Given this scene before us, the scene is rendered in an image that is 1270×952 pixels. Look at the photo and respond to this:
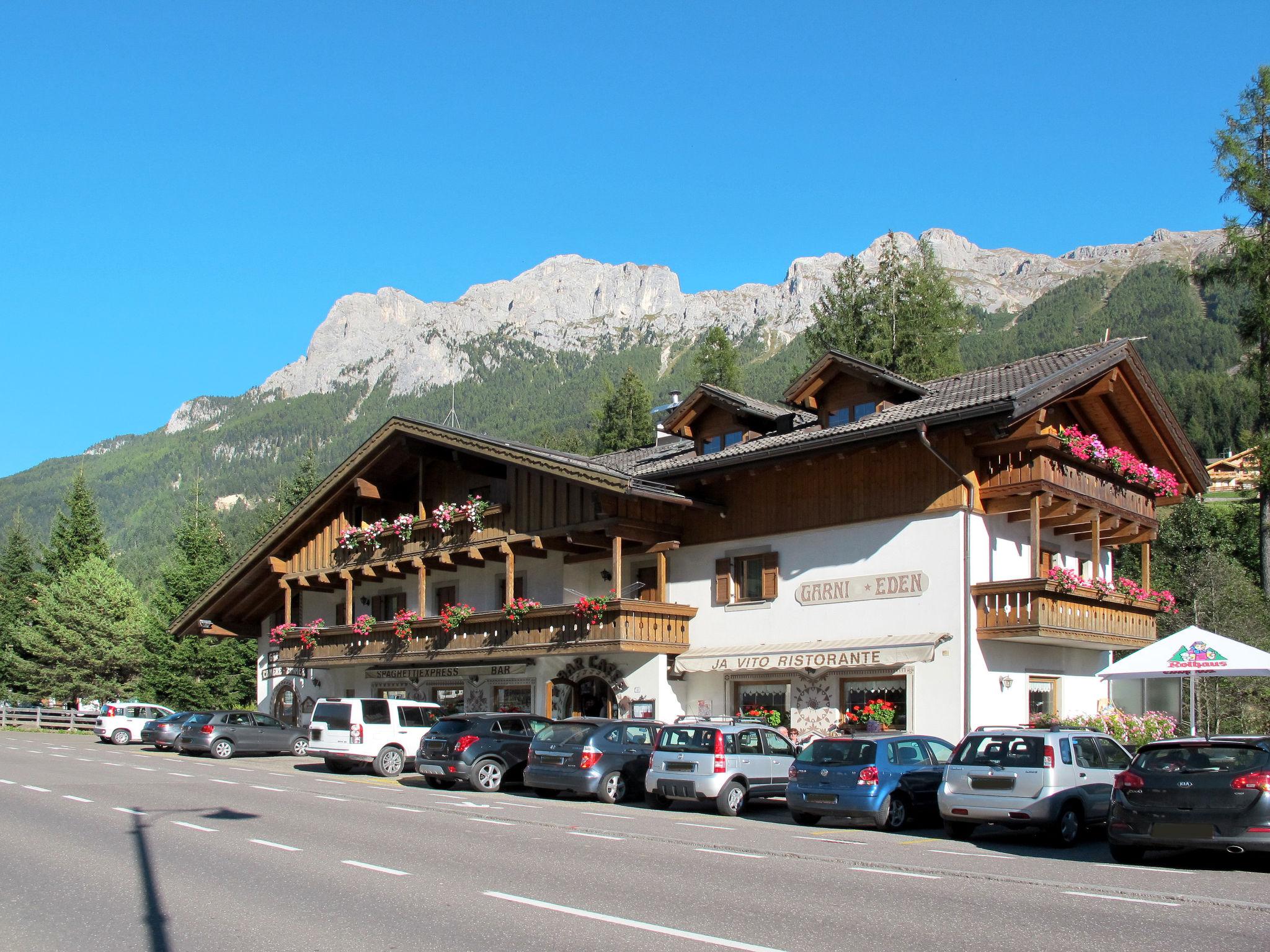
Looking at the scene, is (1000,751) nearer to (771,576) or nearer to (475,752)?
(475,752)

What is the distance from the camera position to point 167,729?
35.6m

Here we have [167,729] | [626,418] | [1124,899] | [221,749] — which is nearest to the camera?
[1124,899]

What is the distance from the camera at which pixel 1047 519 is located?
25672 mm

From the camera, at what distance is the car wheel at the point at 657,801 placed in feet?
65.4

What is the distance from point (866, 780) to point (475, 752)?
8.83 m

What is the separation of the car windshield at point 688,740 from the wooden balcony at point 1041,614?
22.6ft

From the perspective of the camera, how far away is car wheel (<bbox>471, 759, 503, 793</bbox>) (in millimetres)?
22750

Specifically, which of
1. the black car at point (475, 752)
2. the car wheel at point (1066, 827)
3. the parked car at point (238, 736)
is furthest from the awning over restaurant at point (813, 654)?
the parked car at point (238, 736)

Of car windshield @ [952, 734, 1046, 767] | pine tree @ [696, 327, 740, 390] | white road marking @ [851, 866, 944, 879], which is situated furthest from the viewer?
pine tree @ [696, 327, 740, 390]

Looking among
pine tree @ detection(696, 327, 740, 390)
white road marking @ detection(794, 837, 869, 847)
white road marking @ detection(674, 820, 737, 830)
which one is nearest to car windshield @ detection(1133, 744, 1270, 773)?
white road marking @ detection(794, 837, 869, 847)

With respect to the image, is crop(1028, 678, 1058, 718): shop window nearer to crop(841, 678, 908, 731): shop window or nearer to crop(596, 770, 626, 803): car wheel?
crop(841, 678, 908, 731): shop window

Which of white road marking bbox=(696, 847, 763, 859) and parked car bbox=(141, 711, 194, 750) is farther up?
white road marking bbox=(696, 847, 763, 859)

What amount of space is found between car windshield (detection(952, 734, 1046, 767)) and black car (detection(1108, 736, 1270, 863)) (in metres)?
1.91

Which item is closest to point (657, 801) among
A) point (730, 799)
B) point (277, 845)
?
point (730, 799)
